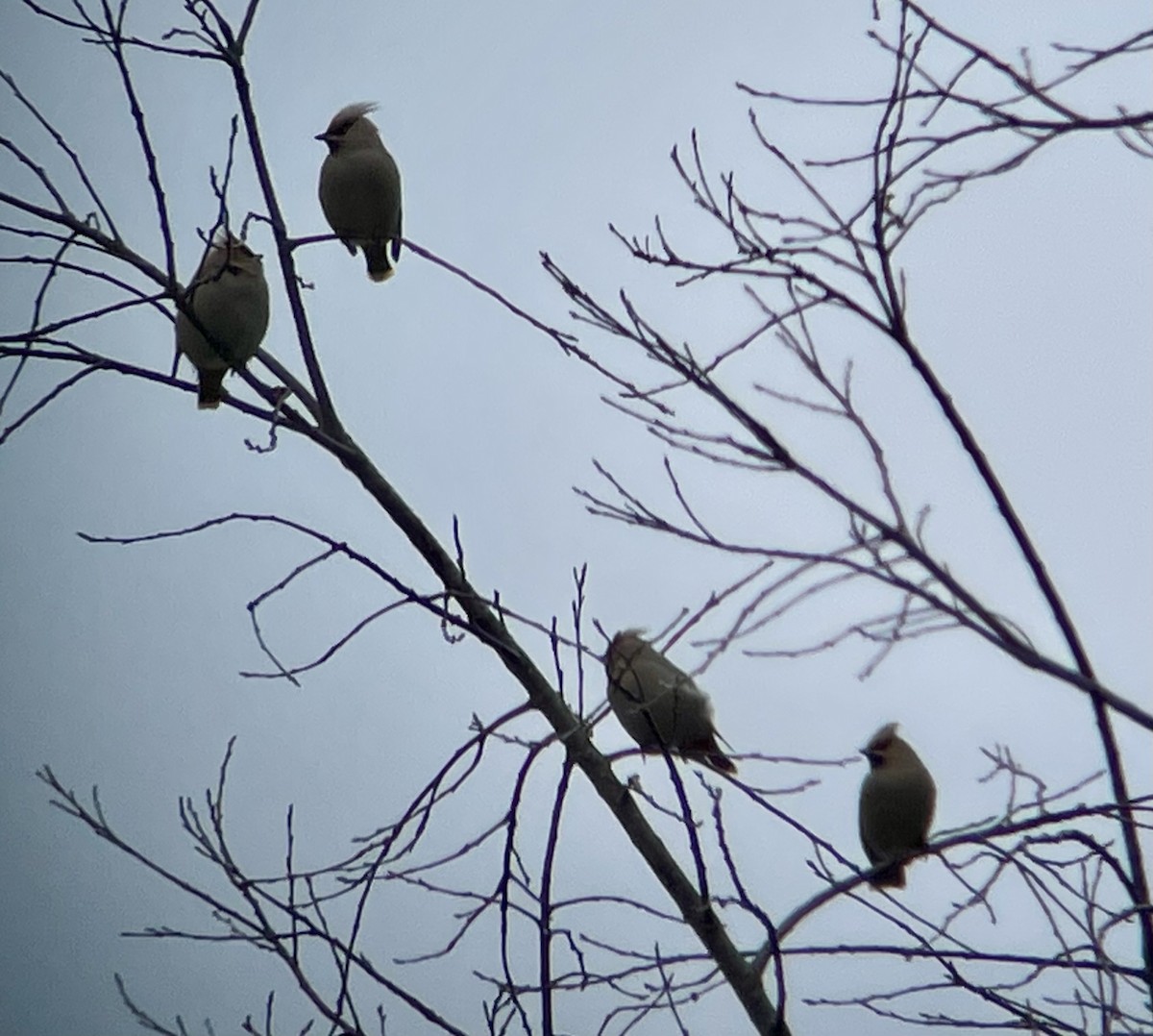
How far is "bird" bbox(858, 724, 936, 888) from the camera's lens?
4.58 metres

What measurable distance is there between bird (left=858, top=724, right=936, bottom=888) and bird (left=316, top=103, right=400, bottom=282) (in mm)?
2262

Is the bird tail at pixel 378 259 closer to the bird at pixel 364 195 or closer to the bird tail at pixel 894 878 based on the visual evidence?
the bird at pixel 364 195

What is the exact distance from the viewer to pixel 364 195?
514cm

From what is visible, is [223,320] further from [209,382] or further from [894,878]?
[894,878]

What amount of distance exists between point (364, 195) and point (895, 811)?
253 cm

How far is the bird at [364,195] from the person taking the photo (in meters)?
5.14

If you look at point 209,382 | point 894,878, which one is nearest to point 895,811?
point 894,878

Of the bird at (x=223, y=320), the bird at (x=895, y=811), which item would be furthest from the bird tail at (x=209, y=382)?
the bird at (x=895, y=811)

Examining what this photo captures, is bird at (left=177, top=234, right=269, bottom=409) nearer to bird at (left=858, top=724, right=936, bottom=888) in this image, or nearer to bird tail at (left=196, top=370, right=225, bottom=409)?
bird tail at (left=196, top=370, right=225, bottom=409)

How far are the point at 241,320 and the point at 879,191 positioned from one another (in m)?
2.59

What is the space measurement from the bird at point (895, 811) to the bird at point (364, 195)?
7.42 ft

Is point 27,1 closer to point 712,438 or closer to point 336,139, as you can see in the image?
point 712,438

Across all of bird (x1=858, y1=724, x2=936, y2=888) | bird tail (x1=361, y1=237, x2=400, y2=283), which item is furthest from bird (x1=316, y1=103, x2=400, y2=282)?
bird (x1=858, y1=724, x2=936, y2=888)

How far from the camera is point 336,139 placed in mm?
5285
